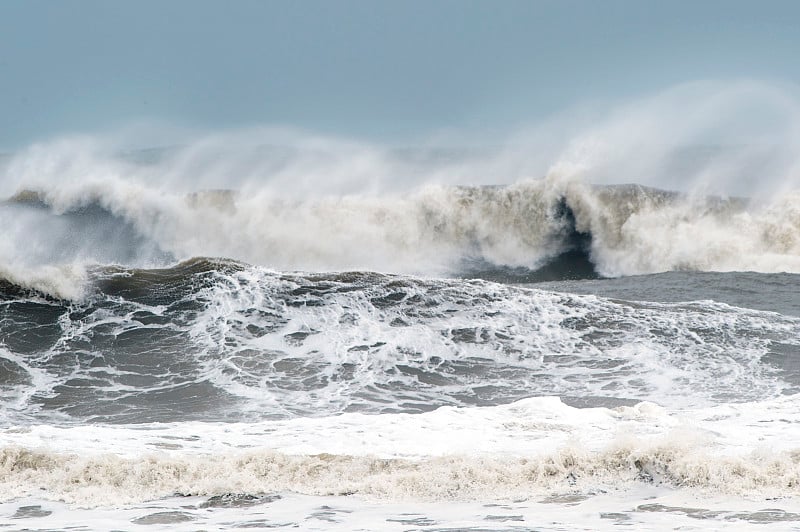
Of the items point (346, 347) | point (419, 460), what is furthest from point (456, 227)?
point (419, 460)

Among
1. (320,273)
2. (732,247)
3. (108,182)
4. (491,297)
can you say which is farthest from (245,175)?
(732,247)

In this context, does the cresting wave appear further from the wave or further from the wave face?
the wave

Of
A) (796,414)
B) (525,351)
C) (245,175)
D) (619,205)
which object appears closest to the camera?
(796,414)

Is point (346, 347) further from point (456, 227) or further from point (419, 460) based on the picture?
point (456, 227)

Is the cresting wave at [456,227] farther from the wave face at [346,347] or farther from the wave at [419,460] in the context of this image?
the wave at [419,460]

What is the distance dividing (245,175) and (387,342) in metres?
12.0

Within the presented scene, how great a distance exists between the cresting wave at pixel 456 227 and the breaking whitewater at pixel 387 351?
7cm

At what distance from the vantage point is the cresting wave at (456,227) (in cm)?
1859

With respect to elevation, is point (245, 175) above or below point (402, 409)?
above

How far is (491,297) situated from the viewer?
43.1 feet

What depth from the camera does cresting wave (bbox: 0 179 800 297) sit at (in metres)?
18.6

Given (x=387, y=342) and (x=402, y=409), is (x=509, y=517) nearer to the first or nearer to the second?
(x=402, y=409)

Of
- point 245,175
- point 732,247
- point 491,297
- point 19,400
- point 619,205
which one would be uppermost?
point 245,175

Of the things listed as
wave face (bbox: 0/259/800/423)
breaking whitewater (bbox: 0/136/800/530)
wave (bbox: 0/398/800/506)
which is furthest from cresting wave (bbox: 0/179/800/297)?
wave (bbox: 0/398/800/506)
